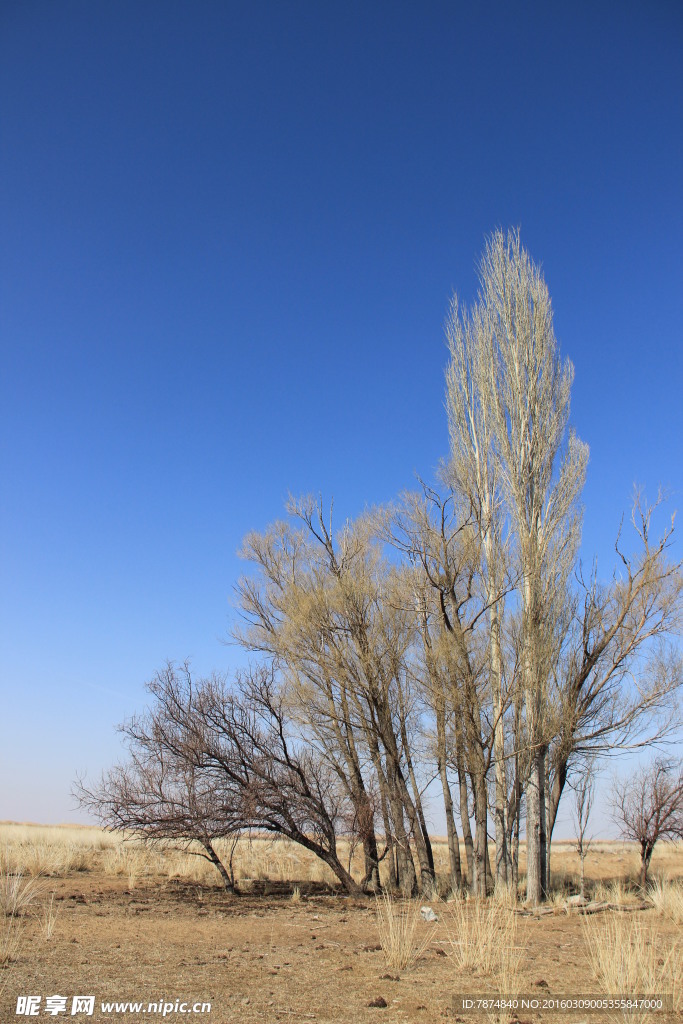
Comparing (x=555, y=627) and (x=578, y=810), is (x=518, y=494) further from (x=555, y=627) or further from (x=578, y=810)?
(x=578, y=810)

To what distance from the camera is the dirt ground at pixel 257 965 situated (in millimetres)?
5156

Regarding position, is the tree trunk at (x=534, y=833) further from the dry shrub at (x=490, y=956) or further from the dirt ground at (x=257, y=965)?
the dry shrub at (x=490, y=956)

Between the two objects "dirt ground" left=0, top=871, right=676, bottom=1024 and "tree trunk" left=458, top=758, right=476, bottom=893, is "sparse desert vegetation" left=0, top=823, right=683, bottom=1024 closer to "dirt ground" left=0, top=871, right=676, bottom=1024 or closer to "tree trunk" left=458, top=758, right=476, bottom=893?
"dirt ground" left=0, top=871, right=676, bottom=1024

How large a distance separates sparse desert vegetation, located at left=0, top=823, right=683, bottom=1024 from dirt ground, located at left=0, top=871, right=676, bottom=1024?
0.06ft

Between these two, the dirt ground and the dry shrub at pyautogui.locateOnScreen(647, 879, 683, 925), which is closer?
the dirt ground

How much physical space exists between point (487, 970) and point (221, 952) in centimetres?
301

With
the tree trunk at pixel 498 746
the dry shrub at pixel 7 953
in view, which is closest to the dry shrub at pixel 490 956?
the dry shrub at pixel 7 953

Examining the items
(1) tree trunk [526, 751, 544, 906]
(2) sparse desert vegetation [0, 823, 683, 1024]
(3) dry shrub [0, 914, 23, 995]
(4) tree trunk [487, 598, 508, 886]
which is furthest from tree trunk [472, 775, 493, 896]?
(3) dry shrub [0, 914, 23, 995]

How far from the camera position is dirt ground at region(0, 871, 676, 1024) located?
5156mm

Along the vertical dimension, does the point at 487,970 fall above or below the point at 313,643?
below

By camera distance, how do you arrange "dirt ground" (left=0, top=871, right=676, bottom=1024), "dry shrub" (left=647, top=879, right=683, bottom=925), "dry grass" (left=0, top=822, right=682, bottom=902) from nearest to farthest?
"dirt ground" (left=0, top=871, right=676, bottom=1024), "dry shrub" (left=647, top=879, right=683, bottom=925), "dry grass" (left=0, top=822, right=682, bottom=902)

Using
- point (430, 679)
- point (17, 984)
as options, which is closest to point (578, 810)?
point (430, 679)

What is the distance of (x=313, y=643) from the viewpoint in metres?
14.7

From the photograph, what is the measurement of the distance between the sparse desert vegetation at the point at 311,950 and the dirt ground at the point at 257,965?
2cm
